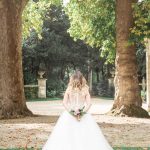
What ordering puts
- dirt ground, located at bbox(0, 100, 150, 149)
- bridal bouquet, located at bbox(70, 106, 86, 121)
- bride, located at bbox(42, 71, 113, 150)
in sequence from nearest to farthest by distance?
bride, located at bbox(42, 71, 113, 150), bridal bouquet, located at bbox(70, 106, 86, 121), dirt ground, located at bbox(0, 100, 150, 149)

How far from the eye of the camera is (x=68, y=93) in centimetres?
890

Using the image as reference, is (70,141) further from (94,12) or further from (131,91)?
(94,12)

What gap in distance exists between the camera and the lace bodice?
888 cm

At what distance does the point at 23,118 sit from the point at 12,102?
1.03m

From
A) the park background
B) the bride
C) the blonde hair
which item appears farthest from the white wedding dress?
the park background

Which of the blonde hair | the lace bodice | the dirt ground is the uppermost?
the blonde hair

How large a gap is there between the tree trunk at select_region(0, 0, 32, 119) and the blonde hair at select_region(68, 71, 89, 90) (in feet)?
35.6

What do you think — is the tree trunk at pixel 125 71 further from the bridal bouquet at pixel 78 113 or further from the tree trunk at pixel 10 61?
the bridal bouquet at pixel 78 113

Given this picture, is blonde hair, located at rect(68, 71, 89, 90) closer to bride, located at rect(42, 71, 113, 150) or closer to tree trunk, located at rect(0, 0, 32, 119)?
bride, located at rect(42, 71, 113, 150)

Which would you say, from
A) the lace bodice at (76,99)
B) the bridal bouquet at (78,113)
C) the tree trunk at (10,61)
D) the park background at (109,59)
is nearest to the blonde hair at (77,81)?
the lace bodice at (76,99)

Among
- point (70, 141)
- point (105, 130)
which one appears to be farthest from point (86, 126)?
point (105, 130)

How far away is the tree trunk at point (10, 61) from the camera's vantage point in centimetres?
1955

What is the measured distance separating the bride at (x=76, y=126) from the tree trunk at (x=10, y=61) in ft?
34.6

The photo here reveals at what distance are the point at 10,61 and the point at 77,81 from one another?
11.4m
